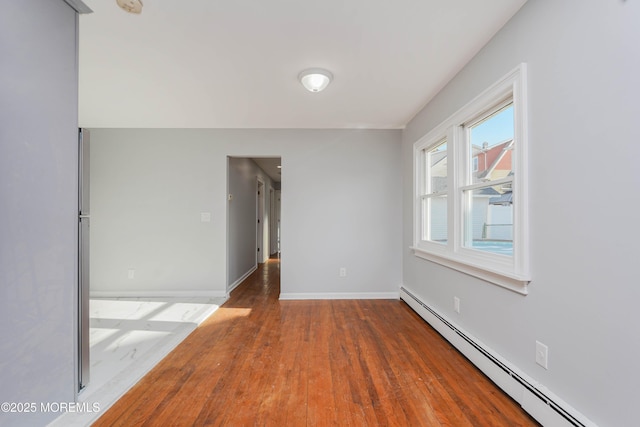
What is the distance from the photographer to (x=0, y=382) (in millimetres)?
1161

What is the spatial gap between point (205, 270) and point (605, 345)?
385 centimetres

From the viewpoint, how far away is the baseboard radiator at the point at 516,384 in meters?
1.34

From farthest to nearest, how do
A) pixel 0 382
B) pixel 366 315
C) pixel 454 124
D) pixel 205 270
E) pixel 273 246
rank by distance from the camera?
pixel 273 246
pixel 205 270
pixel 366 315
pixel 454 124
pixel 0 382

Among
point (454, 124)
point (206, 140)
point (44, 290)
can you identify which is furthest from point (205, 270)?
point (454, 124)

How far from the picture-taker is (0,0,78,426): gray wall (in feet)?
3.93

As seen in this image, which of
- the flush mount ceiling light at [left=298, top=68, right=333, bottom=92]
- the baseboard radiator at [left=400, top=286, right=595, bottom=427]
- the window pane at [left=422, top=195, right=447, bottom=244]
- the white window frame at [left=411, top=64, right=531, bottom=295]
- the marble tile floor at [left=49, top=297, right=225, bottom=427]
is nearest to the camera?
the baseboard radiator at [left=400, top=286, right=595, bottom=427]

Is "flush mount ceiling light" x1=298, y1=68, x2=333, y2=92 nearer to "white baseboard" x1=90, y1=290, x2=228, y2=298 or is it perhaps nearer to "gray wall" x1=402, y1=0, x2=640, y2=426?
"gray wall" x1=402, y1=0, x2=640, y2=426

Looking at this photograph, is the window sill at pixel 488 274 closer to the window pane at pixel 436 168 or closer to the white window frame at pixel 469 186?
the white window frame at pixel 469 186

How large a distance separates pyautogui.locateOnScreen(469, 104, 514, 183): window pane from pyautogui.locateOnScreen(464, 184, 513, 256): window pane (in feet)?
0.38

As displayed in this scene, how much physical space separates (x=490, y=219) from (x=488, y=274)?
402mm

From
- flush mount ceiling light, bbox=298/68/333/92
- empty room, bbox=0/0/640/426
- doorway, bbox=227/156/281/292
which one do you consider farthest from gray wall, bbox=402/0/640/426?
doorway, bbox=227/156/281/292

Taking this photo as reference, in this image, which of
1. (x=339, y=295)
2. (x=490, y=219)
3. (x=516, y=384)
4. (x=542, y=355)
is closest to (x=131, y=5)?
(x=490, y=219)

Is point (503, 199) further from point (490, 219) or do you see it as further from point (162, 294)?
Result: point (162, 294)

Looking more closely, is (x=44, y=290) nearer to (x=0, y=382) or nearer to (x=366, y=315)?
(x=0, y=382)
